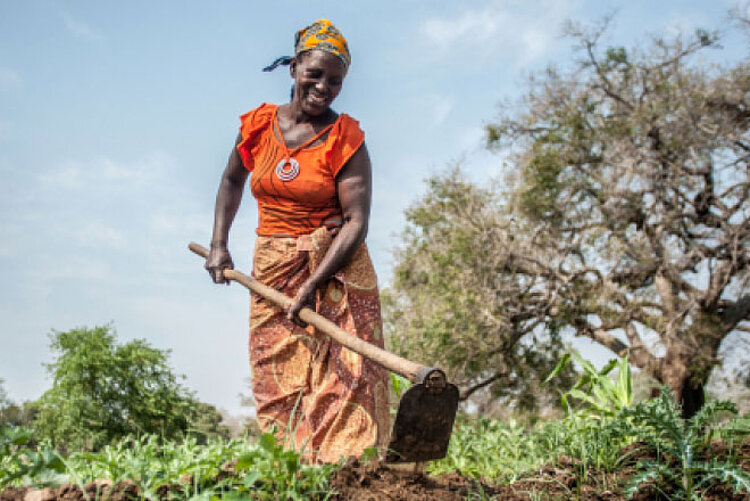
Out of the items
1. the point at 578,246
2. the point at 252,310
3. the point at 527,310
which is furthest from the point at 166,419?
the point at 578,246

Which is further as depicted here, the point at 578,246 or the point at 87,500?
the point at 578,246

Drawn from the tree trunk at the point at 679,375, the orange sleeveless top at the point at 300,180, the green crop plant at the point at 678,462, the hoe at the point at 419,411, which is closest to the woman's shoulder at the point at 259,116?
the orange sleeveless top at the point at 300,180

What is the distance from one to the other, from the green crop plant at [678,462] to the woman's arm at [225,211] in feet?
6.86

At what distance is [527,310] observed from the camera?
1259cm

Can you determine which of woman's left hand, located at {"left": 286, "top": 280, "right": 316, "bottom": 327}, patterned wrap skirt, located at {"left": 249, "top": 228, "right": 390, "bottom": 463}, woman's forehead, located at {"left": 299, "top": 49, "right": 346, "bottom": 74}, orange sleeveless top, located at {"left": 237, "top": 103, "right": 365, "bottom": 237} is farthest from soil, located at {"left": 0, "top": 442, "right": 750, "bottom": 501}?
woman's forehead, located at {"left": 299, "top": 49, "right": 346, "bottom": 74}

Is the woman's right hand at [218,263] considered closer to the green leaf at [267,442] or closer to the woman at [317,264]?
the woman at [317,264]

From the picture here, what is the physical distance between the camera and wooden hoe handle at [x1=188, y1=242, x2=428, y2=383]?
247 cm

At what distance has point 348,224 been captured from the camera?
3117mm

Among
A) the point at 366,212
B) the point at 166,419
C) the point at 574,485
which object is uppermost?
the point at 366,212

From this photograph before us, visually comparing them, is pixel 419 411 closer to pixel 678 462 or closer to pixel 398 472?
pixel 398 472

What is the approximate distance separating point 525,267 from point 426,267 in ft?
6.24

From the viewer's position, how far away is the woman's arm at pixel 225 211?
3516 millimetres

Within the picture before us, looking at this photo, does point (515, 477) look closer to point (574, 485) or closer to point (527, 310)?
point (574, 485)

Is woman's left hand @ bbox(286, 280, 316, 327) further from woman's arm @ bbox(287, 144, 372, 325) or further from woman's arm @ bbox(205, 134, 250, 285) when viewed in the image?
woman's arm @ bbox(205, 134, 250, 285)
